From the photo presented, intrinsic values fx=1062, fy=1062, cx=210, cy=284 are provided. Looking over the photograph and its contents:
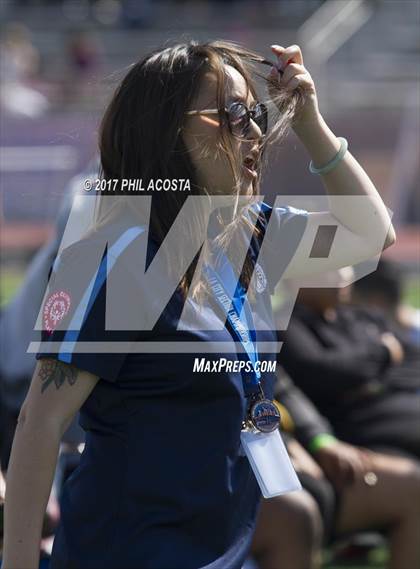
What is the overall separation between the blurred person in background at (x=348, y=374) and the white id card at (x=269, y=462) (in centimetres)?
180

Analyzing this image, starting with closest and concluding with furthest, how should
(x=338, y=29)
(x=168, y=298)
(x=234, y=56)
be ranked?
(x=168, y=298)
(x=234, y=56)
(x=338, y=29)

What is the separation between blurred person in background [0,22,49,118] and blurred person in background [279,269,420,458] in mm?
13925

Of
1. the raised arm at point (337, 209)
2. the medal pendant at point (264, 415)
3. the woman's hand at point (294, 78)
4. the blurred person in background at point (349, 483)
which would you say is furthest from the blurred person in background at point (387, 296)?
the medal pendant at point (264, 415)

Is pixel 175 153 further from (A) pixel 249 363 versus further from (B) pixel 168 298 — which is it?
(A) pixel 249 363

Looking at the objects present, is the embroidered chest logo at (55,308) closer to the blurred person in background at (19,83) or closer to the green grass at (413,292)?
the green grass at (413,292)

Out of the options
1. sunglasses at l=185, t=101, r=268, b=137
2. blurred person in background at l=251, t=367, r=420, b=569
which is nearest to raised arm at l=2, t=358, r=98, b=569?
sunglasses at l=185, t=101, r=268, b=137

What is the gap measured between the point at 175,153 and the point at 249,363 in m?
0.37

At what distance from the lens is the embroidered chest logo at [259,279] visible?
1.89 meters

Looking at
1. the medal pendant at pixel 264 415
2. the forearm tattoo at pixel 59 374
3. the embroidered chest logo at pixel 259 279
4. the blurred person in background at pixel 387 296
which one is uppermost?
the embroidered chest logo at pixel 259 279

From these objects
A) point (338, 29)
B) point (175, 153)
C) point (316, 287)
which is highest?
point (175, 153)

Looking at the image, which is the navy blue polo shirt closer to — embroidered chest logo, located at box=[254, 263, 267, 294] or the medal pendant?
the medal pendant

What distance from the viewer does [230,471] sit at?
5.68 feet

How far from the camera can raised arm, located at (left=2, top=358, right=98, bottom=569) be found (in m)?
1.63

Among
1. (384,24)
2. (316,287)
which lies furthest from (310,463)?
(384,24)
